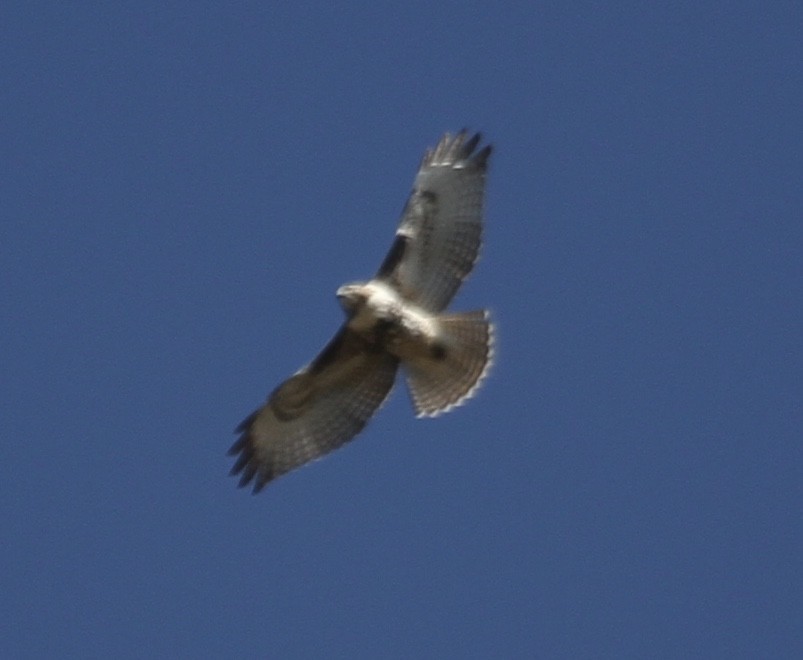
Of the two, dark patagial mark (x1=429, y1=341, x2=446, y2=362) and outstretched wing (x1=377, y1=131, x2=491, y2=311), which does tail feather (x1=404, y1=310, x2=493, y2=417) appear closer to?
dark patagial mark (x1=429, y1=341, x2=446, y2=362)

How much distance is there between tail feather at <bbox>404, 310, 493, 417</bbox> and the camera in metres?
17.5

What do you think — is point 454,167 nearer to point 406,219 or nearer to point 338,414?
point 406,219

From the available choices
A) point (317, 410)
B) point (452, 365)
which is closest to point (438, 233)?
point (452, 365)

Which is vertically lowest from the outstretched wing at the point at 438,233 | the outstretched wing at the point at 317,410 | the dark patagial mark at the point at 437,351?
the outstretched wing at the point at 317,410

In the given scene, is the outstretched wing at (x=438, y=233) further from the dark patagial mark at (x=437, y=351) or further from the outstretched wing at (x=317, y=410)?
the outstretched wing at (x=317, y=410)

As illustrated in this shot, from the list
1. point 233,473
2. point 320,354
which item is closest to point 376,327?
point 320,354

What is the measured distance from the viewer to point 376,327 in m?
17.4

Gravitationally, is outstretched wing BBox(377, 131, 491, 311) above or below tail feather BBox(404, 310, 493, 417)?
above

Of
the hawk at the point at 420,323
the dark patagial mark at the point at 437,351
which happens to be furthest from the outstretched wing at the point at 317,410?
the dark patagial mark at the point at 437,351

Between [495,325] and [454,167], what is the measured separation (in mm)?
1044

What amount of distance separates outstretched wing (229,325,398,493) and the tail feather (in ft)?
0.72

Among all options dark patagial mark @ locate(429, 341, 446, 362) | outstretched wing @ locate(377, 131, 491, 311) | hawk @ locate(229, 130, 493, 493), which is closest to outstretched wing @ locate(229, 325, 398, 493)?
hawk @ locate(229, 130, 493, 493)

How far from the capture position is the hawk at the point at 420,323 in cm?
1738

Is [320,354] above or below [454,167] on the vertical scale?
below
